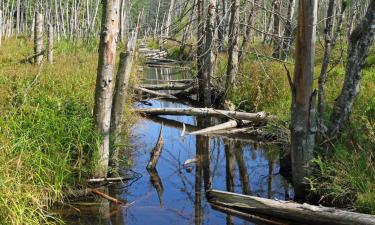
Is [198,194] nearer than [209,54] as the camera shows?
Yes

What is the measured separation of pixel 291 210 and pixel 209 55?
7726 millimetres

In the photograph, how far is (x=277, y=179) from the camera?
8.10 meters

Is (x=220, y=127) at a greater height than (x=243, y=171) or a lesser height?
greater

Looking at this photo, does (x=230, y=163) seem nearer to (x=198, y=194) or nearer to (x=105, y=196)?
(x=198, y=194)

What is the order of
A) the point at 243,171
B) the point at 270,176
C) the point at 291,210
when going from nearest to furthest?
the point at 291,210, the point at 270,176, the point at 243,171

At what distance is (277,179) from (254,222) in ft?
6.37

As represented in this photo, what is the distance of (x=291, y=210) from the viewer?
19.8 ft

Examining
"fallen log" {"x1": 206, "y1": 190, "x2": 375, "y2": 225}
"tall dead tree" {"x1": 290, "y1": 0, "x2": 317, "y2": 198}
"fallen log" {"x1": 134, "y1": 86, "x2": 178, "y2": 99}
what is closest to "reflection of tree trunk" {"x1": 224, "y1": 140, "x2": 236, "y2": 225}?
"fallen log" {"x1": 206, "y1": 190, "x2": 375, "y2": 225}

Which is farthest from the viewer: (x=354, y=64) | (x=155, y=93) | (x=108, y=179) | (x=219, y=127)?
(x=155, y=93)

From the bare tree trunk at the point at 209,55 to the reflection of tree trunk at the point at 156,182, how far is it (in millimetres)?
4703

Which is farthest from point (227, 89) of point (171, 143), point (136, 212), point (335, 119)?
point (136, 212)

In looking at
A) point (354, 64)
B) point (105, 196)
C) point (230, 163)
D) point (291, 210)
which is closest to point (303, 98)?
point (354, 64)

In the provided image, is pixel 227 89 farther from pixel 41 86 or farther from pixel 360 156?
pixel 360 156

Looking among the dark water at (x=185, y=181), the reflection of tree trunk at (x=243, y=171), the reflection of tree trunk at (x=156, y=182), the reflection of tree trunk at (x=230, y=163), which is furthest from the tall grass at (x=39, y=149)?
the reflection of tree trunk at (x=243, y=171)
